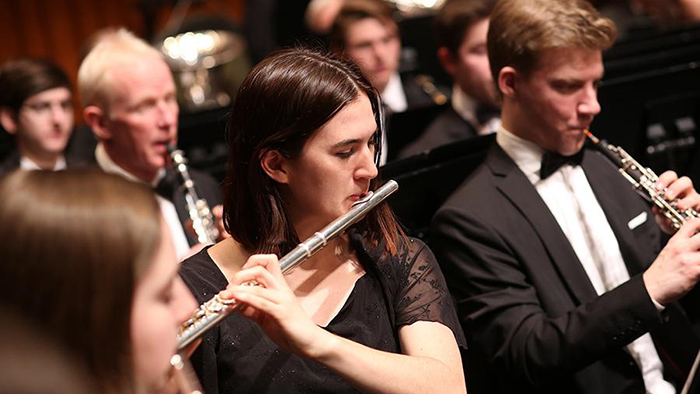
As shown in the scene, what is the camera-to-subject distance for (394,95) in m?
4.18

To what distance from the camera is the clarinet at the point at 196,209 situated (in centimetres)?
266

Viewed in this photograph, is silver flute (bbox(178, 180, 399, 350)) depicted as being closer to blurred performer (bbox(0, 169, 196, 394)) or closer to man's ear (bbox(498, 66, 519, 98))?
blurred performer (bbox(0, 169, 196, 394))

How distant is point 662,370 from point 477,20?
1717mm

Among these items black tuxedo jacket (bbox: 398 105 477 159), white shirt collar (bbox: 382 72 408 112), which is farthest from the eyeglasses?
black tuxedo jacket (bbox: 398 105 477 159)

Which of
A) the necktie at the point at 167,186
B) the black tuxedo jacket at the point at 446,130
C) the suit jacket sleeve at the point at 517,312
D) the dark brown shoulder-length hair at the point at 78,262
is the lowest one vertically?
the suit jacket sleeve at the point at 517,312

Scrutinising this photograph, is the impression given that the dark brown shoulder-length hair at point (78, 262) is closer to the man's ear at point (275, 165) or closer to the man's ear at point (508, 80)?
the man's ear at point (275, 165)

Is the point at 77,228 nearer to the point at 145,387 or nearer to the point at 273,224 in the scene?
the point at 145,387

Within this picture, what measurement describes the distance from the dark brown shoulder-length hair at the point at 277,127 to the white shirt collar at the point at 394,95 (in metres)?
2.20

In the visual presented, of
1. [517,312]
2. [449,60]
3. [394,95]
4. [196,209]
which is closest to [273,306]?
[517,312]

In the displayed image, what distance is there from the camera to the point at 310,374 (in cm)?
175

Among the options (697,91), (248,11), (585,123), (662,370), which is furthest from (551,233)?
(248,11)

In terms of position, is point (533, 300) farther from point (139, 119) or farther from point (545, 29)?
point (139, 119)

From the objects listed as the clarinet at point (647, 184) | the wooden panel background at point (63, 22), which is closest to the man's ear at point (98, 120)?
the clarinet at point (647, 184)

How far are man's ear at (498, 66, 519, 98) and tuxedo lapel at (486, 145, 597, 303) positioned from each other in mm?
179
